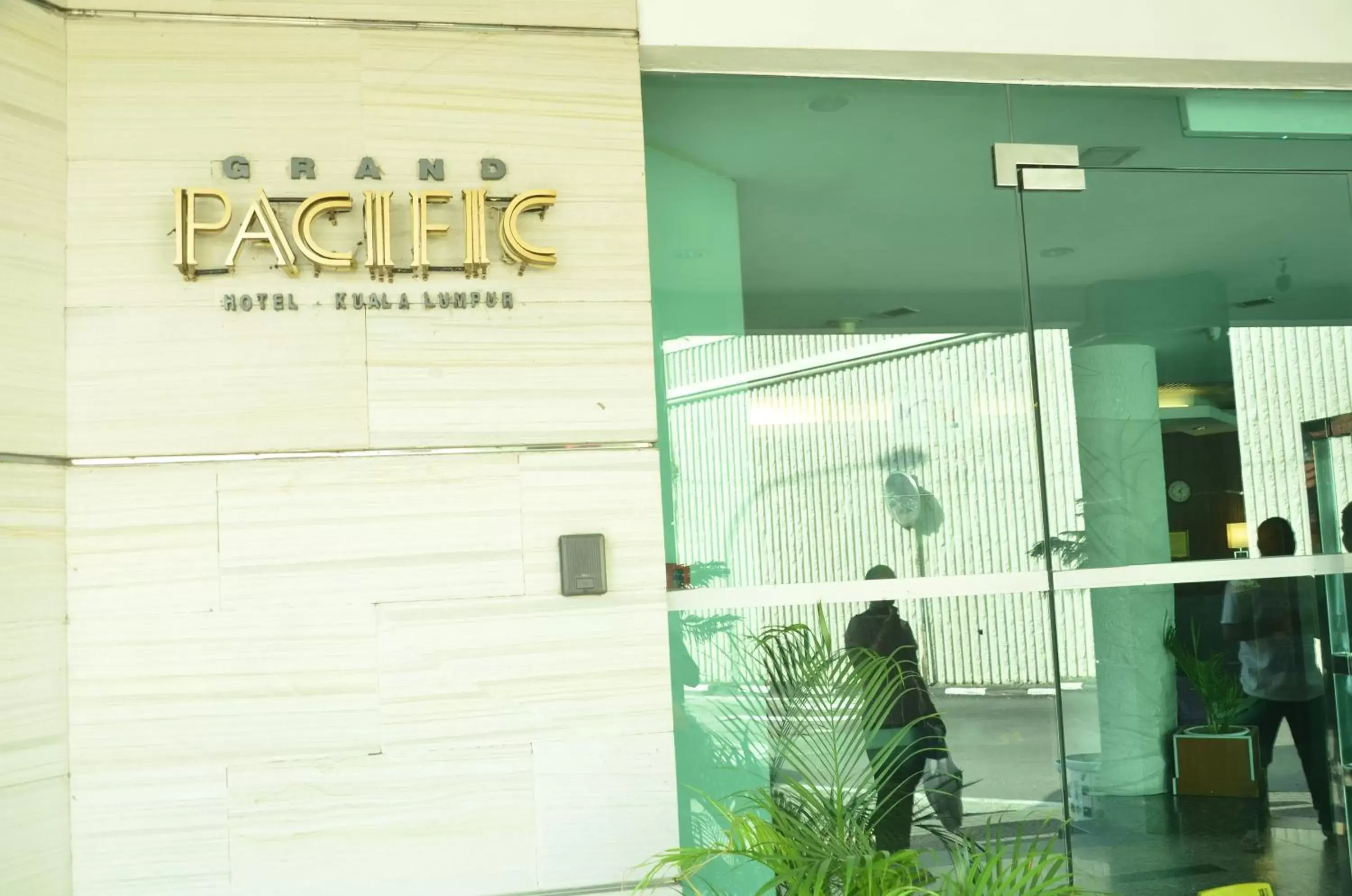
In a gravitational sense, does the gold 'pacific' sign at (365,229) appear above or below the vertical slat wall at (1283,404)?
above

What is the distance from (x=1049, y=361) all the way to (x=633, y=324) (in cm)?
137

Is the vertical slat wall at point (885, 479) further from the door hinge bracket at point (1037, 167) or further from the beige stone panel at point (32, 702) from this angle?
the beige stone panel at point (32, 702)

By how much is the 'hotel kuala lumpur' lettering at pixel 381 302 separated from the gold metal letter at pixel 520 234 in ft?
0.30

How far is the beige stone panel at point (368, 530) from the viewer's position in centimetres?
332

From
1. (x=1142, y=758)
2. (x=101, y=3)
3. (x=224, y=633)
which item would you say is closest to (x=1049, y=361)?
(x=1142, y=758)

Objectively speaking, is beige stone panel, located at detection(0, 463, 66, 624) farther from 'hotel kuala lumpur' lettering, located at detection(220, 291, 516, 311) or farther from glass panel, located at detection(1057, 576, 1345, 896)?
glass panel, located at detection(1057, 576, 1345, 896)

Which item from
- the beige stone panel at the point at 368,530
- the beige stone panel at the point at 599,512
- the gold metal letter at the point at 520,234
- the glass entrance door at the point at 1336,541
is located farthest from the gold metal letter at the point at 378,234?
the glass entrance door at the point at 1336,541

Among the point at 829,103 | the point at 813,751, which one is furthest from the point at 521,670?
the point at 829,103

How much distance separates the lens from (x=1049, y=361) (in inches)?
153

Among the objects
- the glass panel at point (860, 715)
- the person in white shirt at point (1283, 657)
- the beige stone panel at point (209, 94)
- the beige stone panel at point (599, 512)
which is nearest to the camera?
the beige stone panel at point (209, 94)

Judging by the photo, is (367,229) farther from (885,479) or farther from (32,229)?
(885,479)

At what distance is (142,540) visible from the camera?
3.27m

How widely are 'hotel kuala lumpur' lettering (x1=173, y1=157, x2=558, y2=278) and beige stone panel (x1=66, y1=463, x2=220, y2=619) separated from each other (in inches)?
23.0

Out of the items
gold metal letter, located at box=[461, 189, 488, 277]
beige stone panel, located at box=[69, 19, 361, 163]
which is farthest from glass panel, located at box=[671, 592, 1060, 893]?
beige stone panel, located at box=[69, 19, 361, 163]
